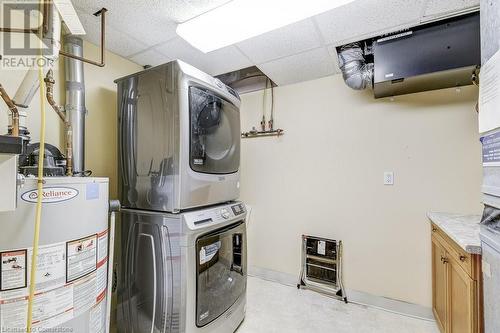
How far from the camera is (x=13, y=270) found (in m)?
0.84

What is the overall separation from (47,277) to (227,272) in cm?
113

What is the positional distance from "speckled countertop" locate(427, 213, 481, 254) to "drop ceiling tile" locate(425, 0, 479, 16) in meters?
1.38

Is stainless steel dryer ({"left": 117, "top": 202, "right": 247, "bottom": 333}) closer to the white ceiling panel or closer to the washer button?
the washer button

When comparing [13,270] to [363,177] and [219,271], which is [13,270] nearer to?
[219,271]

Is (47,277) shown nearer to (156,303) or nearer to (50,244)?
(50,244)

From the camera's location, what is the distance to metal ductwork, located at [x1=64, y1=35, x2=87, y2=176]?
64.5 inches

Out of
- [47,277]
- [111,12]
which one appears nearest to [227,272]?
[47,277]

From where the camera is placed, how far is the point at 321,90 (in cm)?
253

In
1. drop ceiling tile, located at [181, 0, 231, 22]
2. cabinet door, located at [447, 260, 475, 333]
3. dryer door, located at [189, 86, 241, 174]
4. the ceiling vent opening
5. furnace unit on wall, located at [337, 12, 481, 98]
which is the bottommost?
cabinet door, located at [447, 260, 475, 333]

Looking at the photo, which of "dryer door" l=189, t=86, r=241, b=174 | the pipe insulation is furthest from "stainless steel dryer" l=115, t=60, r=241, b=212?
the pipe insulation

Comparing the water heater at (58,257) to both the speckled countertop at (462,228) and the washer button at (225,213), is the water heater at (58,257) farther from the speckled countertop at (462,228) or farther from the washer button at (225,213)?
the speckled countertop at (462,228)

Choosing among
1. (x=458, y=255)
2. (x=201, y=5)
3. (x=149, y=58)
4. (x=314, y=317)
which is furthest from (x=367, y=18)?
(x=314, y=317)

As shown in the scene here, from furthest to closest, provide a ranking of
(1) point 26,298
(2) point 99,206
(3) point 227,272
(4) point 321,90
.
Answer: (4) point 321,90
(3) point 227,272
(2) point 99,206
(1) point 26,298

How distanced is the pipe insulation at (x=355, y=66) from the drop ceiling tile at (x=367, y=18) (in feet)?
0.48
